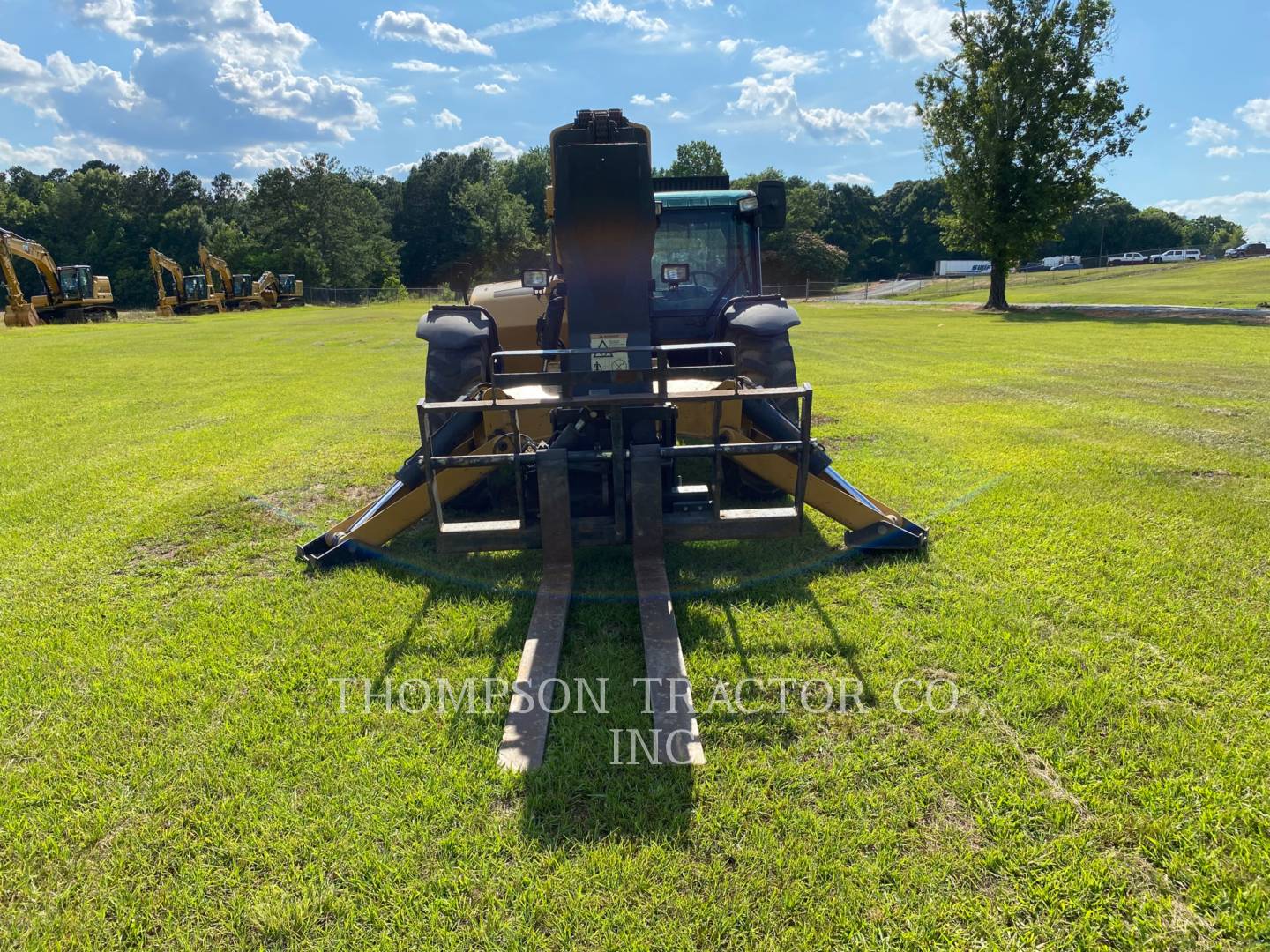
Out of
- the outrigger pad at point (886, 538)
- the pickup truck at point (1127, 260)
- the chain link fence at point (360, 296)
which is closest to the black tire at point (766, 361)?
the outrigger pad at point (886, 538)

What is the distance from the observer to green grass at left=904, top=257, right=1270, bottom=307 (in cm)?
3288

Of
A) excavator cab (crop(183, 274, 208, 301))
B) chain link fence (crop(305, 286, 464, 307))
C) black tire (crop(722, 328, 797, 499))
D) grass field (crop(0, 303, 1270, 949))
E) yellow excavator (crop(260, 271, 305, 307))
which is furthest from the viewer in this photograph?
chain link fence (crop(305, 286, 464, 307))

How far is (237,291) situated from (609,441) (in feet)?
168

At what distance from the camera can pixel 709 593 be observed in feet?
14.2

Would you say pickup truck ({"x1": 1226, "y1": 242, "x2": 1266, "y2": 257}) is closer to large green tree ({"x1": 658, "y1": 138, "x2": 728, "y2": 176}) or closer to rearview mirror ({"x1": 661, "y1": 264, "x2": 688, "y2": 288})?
large green tree ({"x1": 658, "y1": 138, "x2": 728, "y2": 176})

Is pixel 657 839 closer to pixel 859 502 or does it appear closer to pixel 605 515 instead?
pixel 605 515

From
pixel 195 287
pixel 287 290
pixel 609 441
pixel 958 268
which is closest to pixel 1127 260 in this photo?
pixel 958 268

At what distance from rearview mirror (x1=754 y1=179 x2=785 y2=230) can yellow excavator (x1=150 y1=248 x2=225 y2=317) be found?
1718 inches

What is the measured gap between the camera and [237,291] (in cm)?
4722

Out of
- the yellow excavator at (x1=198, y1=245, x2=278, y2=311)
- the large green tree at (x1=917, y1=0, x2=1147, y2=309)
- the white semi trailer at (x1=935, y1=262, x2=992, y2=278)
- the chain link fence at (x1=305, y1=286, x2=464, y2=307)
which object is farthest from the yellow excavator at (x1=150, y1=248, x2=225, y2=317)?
the white semi trailer at (x1=935, y1=262, x2=992, y2=278)

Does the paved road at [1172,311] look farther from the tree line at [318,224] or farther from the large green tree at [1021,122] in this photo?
the tree line at [318,224]

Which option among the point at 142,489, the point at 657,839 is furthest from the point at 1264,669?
the point at 142,489

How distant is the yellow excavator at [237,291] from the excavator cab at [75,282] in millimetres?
9236

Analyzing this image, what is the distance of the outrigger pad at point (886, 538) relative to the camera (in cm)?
469
